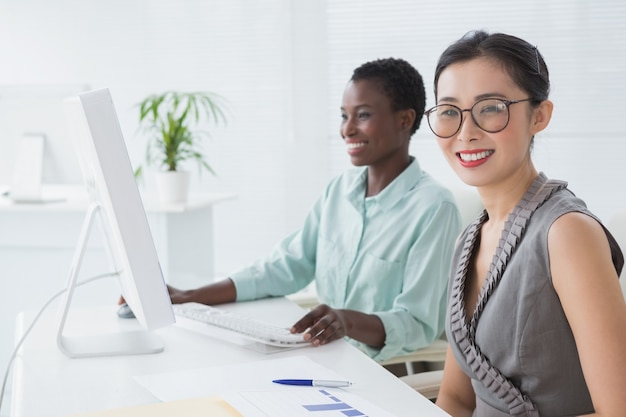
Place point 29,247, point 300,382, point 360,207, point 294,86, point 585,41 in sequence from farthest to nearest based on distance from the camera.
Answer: point 294,86, point 585,41, point 29,247, point 360,207, point 300,382

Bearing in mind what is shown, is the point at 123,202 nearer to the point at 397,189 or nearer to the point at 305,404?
the point at 305,404

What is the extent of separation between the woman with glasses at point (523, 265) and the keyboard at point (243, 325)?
31cm

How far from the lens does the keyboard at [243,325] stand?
1.47 meters

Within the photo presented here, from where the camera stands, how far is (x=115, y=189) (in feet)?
4.08

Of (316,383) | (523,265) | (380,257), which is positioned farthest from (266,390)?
(380,257)

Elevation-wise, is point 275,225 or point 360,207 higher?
point 360,207

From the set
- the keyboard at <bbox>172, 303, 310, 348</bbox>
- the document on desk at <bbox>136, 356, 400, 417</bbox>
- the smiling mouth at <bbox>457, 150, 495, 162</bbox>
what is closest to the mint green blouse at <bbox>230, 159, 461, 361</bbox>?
the keyboard at <bbox>172, 303, 310, 348</bbox>

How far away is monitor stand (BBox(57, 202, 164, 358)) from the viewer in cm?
147

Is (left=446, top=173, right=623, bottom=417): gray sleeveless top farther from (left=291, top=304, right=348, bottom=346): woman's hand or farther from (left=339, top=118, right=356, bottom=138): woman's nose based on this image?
(left=339, top=118, right=356, bottom=138): woman's nose

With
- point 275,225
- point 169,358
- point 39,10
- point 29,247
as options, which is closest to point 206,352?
point 169,358

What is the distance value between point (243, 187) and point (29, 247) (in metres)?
1.28

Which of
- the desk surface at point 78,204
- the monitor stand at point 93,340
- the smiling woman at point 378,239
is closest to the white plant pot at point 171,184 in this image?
the desk surface at point 78,204

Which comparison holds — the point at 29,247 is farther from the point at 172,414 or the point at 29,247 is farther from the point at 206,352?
the point at 172,414

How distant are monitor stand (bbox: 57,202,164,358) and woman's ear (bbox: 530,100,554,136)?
78 centimetres
